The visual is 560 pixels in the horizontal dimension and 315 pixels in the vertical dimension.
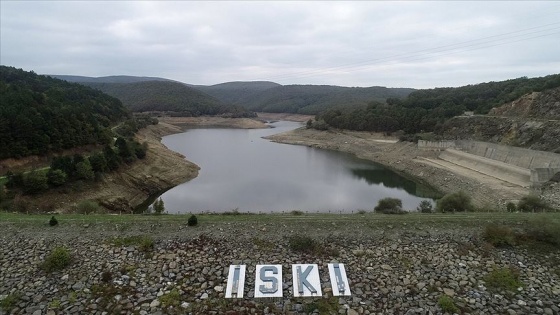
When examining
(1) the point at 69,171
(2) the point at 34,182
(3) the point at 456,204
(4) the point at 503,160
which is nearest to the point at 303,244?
(3) the point at 456,204

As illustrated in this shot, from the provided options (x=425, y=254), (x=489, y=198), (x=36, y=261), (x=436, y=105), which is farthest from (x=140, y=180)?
(x=436, y=105)

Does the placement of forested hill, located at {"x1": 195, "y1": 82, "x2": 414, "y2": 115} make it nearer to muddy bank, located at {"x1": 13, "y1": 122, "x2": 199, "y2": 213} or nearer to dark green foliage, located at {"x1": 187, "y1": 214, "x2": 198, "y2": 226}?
muddy bank, located at {"x1": 13, "y1": 122, "x2": 199, "y2": 213}

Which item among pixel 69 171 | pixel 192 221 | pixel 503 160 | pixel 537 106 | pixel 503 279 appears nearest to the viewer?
pixel 503 279

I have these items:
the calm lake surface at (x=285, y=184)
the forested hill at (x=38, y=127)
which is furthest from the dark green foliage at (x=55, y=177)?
the calm lake surface at (x=285, y=184)

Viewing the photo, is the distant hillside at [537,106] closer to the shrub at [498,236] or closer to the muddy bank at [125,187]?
the shrub at [498,236]

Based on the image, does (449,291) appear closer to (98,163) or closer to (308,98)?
(98,163)
